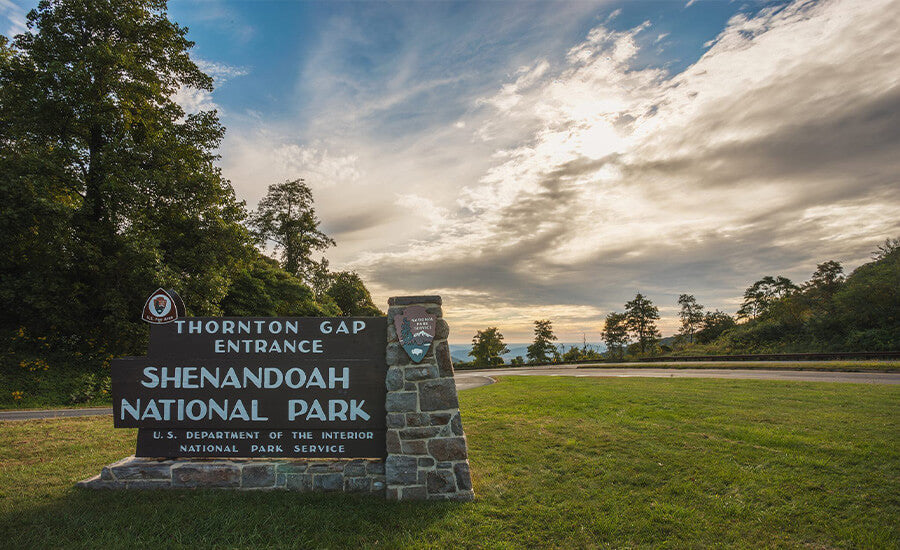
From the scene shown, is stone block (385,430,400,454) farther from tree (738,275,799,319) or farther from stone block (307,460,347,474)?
tree (738,275,799,319)

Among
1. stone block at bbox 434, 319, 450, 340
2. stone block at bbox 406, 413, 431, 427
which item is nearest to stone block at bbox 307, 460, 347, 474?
stone block at bbox 406, 413, 431, 427

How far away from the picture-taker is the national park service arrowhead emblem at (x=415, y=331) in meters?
5.50

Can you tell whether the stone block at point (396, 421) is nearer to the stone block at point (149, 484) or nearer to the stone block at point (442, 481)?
the stone block at point (442, 481)

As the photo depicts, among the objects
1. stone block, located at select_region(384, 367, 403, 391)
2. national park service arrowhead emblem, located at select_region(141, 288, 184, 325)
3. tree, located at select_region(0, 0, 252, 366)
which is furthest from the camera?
tree, located at select_region(0, 0, 252, 366)

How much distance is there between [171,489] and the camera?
546cm

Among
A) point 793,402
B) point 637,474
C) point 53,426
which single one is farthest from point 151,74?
point 793,402

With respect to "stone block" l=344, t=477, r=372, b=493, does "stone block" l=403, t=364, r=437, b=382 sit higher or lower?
higher

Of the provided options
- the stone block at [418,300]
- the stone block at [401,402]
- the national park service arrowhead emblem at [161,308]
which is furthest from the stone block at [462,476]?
the national park service arrowhead emblem at [161,308]

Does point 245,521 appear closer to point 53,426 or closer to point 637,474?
point 637,474

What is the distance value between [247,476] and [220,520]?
2.99ft

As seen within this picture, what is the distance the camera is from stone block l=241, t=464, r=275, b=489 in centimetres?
548

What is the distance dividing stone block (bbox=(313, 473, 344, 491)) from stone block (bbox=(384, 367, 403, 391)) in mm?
1387

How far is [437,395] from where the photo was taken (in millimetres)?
5430

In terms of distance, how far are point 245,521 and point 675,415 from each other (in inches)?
347
